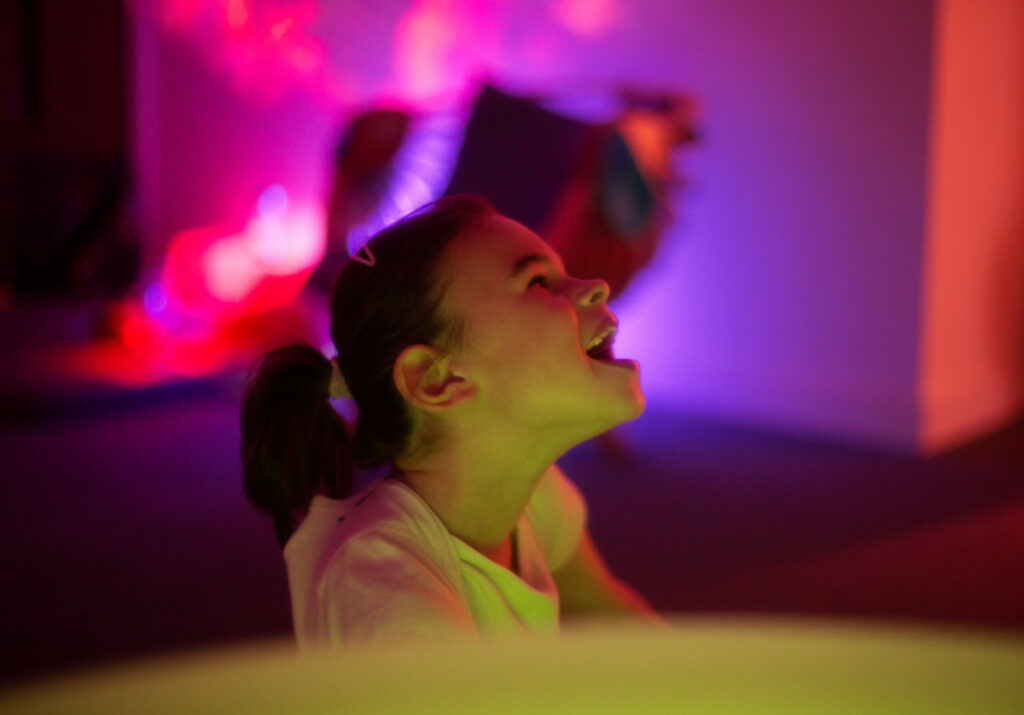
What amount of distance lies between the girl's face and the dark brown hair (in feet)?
0.06

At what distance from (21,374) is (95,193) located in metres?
1.37

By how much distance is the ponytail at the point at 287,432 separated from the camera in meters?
0.81

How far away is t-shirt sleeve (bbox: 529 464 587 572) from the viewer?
0.93 meters

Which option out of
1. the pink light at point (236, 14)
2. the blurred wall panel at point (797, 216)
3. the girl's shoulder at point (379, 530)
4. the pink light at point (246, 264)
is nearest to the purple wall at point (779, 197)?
the blurred wall panel at point (797, 216)

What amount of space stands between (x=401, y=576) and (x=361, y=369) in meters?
0.23

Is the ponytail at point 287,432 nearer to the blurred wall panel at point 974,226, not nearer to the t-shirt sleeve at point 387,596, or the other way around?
the t-shirt sleeve at point 387,596

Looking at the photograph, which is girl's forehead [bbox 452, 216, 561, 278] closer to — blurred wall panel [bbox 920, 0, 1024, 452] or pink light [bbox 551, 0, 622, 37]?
blurred wall panel [bbox 920, 0, 1024, 452]

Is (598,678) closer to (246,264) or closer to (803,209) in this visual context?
(803,209)

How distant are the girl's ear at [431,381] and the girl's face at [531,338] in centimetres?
1

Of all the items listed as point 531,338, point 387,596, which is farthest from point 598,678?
point 531,338

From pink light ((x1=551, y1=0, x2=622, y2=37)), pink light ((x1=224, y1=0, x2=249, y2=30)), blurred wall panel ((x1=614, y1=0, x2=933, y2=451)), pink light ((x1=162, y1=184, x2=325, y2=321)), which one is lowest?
pink light ((x1=162, y1=184, x2=325, y2=321))

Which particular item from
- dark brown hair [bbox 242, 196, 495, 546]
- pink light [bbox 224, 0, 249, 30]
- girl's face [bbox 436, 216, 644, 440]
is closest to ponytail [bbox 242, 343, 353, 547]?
dark brown hair [bbox 242, 196, 495, 546]

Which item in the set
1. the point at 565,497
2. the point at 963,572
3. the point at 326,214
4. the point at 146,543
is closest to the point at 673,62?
the point at 326,214

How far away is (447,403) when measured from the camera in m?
0.79
